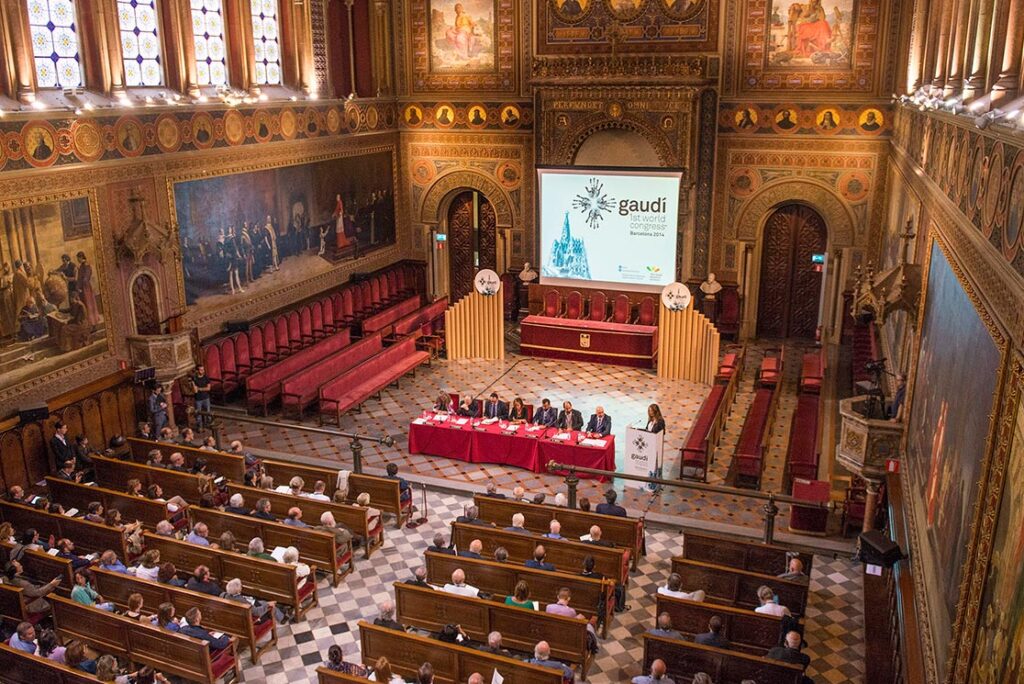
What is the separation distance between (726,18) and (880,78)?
4079 millimetres

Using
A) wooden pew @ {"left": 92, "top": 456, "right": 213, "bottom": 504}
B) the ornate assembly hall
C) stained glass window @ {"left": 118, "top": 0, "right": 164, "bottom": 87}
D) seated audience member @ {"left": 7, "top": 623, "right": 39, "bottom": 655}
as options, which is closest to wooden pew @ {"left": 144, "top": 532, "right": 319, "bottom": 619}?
the ornate assembly hall

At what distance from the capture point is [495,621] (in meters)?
10.4

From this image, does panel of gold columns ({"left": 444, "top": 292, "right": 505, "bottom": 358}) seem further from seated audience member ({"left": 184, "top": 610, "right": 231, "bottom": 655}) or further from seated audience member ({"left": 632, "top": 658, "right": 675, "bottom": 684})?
seated audience member ({"left": 632, "top": 658, "right": 675, "bottom": 684})

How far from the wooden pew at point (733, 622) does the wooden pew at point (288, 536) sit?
15.1 ft

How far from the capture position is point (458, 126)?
25.3 metres

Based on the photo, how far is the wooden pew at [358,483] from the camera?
45.5 feet

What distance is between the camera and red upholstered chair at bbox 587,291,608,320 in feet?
76.7

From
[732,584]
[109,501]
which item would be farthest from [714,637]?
[109,501]

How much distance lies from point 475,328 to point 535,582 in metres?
11.8

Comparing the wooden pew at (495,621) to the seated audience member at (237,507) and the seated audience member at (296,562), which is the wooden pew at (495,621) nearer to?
the seated audience member at (296,562)

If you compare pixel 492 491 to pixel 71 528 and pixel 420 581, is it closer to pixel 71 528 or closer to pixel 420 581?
pixel 420 581

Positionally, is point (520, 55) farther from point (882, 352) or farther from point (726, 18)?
point (882, 352)

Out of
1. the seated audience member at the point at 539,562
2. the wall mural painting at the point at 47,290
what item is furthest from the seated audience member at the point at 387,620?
the wall mural painting at the point at 47,290

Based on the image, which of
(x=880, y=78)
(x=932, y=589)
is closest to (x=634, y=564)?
(x=932, y=589)
